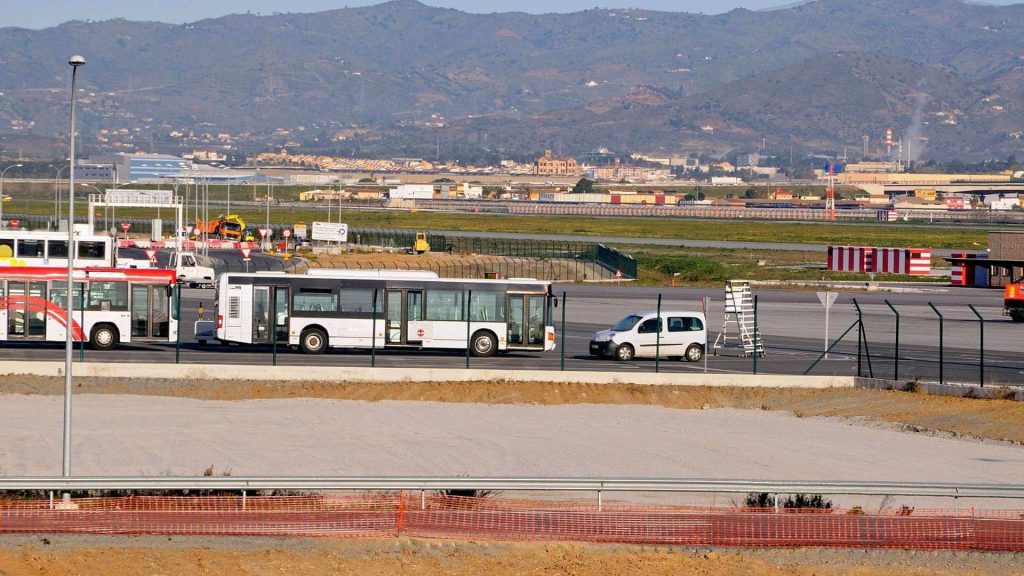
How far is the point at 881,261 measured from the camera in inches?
3524

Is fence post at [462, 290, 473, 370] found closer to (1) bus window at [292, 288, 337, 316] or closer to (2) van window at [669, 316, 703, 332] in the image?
(1) bus window at [292, 288, 337, 316]

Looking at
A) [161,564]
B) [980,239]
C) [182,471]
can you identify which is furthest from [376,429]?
[980,239]

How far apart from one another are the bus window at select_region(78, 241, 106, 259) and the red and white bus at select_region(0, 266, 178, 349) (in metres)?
11.3

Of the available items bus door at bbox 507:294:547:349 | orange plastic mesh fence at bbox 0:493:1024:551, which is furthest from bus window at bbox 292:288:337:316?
orange plastic mesh fence at bbox 0:493:1024:551

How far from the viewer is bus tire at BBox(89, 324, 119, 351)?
146 ft

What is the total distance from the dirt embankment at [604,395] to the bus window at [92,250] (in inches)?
711

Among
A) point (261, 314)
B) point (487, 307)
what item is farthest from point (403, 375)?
point (261, 314)

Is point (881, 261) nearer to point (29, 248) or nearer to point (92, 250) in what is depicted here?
point (92, 250)

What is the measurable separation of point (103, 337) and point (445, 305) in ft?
34.2

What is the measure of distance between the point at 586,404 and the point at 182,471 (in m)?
14.2

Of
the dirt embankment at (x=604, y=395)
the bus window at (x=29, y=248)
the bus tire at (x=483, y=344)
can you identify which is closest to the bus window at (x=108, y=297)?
the dirt embankment at (x=604, y=395)

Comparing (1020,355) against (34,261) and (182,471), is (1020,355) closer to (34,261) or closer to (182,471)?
(182,471)

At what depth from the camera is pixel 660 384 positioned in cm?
4066

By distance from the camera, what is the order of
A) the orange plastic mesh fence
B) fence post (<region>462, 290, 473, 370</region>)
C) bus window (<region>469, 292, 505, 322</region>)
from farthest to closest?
bus window (<region>469, 292, 505, 322</region>) → fence post (<region>462, 290, 473, 370</region>) → the orange plastic mesh fence
